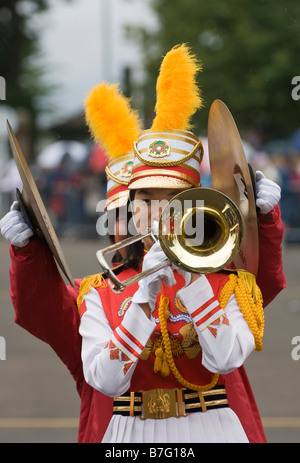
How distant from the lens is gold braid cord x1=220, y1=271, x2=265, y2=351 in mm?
2711

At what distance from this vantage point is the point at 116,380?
2.62 meters

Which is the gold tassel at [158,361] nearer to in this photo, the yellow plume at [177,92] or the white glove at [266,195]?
the white glove at [266,195]

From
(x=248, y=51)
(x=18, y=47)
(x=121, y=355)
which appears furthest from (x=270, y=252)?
(x=18, y=47)

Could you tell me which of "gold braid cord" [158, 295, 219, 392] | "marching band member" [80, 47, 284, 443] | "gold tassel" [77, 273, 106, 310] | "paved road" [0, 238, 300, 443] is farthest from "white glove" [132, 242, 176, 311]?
"paved road" [0, 238, 300, 443]

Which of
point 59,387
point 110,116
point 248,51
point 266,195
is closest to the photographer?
point 266,195

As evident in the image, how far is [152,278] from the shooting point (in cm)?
258

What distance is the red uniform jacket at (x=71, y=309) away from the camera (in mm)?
2924

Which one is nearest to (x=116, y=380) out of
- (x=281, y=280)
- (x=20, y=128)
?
(x=281, y=280)

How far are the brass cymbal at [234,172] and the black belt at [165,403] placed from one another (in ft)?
1.45

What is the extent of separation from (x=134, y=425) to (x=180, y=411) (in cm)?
15

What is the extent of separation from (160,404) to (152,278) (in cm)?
47

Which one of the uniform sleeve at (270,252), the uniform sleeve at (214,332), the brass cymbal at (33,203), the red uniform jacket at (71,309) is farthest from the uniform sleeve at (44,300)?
the uniform sleeve at (270,252)

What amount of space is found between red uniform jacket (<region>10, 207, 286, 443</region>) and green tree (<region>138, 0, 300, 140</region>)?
20019mm

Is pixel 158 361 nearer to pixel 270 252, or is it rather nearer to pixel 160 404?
pixel 160 404
